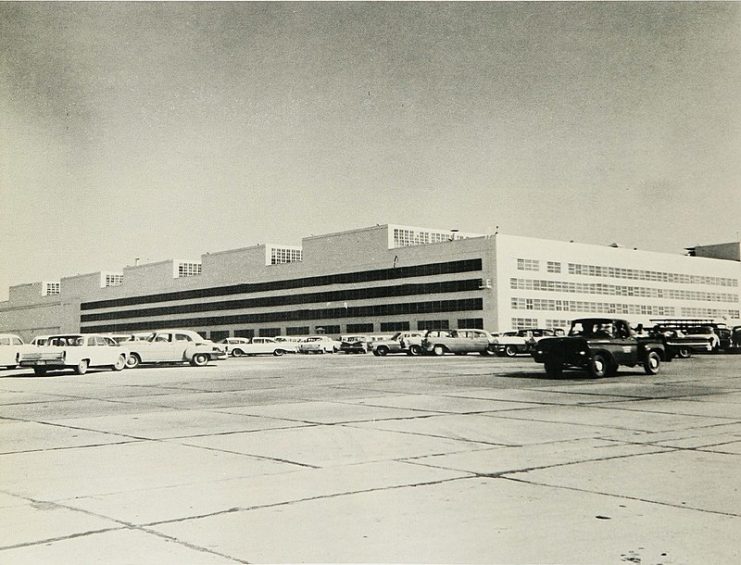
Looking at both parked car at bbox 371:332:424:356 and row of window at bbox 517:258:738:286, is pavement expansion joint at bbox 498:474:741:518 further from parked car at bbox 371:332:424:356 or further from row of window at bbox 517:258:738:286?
row of window at bbox 517:258:738:286

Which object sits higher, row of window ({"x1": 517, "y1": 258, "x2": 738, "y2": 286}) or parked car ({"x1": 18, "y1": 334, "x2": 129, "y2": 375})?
row of window ({"x1": 517, "y1": 258, "x2": 738, "y2": 286})

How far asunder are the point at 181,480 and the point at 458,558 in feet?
11.2

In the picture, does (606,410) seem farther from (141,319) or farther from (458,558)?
(141,319)

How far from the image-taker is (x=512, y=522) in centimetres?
528

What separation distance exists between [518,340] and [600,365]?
20768 millimetres

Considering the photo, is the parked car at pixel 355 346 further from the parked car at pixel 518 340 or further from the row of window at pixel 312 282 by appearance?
the row of window at pixel 312 282

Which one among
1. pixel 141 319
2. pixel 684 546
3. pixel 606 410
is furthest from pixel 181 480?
A: pixel 141 319

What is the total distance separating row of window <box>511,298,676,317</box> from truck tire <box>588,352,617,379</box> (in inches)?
1926

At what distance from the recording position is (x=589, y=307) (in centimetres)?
7538

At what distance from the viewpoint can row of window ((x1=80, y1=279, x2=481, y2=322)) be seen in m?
73.5

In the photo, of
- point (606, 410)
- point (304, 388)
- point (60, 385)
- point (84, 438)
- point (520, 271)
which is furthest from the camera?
point (520, 271)

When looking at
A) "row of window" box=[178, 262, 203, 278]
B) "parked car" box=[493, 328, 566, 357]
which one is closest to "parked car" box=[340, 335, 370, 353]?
"parked car" box=[493, 328, 566, 357]


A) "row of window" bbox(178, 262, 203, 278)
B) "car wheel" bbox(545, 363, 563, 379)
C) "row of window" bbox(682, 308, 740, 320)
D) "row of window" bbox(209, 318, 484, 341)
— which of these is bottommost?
"car wheel" bbox(545, 363, 563, 379)

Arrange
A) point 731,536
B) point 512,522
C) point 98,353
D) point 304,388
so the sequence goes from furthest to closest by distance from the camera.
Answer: point 98,353
point 304,388
point 512,522
point 731,536
